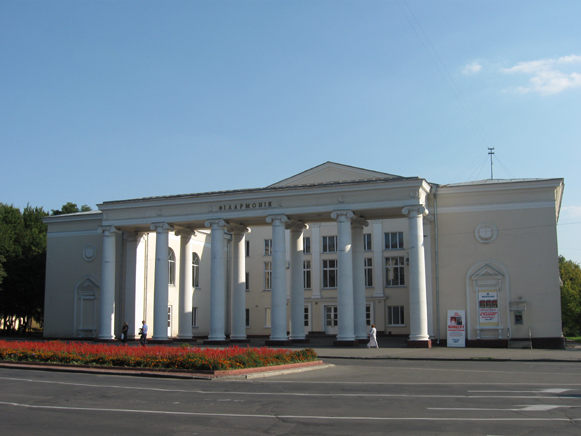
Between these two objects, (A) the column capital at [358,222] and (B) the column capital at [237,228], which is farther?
(B) the column capital at [237,228]

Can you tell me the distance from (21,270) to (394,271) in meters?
32.3

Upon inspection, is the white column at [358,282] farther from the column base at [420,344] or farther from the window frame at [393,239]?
the window frame at [393,239]

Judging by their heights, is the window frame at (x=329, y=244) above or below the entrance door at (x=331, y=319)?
above

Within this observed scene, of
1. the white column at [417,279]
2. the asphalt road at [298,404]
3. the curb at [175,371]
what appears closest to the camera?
the asphalt road at [298,404]

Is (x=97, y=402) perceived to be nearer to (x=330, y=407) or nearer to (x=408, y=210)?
(x=330, y=407)

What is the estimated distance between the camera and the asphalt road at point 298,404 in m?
9.41

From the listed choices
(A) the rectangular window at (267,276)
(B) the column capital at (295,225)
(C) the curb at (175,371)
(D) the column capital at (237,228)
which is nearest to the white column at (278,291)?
(B) the column capital at (295,225)

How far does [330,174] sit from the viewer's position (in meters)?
43.6

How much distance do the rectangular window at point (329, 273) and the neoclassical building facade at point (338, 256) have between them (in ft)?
32.4

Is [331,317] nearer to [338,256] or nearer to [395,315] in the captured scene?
[395,315]

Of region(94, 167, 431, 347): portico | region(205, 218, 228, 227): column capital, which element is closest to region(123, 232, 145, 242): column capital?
region(94, 167, 431, 347): portico

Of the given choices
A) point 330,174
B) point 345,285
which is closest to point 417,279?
point 345,285

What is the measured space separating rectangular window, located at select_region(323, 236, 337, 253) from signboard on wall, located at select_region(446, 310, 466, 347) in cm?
1790

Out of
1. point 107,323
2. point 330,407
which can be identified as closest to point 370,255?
point 107,323
